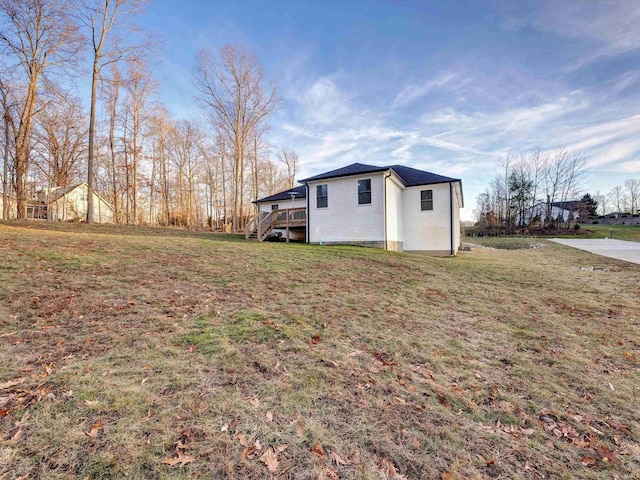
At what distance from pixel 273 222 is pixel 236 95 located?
41.4 feet

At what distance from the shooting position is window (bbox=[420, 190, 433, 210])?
16.3 metres

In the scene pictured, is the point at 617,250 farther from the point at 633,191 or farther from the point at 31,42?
the point at 633,191

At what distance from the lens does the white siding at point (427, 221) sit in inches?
632

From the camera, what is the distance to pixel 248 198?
35.2 metres

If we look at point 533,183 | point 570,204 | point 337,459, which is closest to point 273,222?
point 337,459

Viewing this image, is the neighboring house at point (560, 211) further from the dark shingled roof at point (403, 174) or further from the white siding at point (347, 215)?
the white siding at point (347, 215)

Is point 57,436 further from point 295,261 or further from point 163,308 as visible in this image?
point 295,261

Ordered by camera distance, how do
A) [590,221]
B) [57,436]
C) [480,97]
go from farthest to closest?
[590,221]
[480,97]
[57,436]

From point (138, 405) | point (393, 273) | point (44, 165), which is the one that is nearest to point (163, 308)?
point (138, 405)

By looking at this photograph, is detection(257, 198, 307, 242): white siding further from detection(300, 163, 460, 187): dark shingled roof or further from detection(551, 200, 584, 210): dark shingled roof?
detection(551, 200, 584, 210): dark shingled roof

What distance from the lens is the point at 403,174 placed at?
1825 cm

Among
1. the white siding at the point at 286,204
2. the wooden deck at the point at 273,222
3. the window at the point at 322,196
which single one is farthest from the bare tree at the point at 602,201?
the wooden deck at the point at 273,222

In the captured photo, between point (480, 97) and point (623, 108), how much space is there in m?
9.40

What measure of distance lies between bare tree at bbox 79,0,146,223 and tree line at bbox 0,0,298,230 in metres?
0.05
